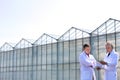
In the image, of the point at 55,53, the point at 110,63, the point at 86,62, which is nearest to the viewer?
the point at 110,63

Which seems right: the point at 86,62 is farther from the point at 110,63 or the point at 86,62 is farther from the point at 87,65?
the point at 110,63

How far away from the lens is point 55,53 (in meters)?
29.5

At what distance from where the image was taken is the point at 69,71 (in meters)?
27.2

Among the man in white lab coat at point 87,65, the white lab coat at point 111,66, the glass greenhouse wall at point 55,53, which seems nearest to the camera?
the white lab coat at point 111,66

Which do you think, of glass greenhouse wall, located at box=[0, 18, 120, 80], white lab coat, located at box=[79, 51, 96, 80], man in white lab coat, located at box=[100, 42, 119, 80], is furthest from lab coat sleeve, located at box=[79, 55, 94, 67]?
glass greenhouse wall, located at box=[0, 18, 120, 80]

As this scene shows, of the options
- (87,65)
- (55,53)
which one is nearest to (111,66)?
(87,65)

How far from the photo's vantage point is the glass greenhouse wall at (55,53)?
77.9 feet

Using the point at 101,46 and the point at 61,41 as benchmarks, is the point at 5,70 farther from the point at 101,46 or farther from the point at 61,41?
the point at 101,46

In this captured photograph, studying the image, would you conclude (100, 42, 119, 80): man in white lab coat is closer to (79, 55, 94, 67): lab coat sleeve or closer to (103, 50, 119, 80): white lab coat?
(103, 50, 119, 80): white lab coat

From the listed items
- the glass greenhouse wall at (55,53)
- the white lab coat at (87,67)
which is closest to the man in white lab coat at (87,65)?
the white lab coat at (87,67)

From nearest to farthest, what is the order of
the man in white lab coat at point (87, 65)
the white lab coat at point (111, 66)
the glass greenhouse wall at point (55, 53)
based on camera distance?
the white lab coat at point (111, 66) < the man in white lab coat at point (87, 65) < the glass greenhouse wall at point (55, 53)

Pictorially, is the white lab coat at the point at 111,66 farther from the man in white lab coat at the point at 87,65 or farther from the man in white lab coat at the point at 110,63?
the man in white lab coat at the point at 87,65

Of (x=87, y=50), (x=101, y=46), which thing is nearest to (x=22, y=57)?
(x=101, y=46)

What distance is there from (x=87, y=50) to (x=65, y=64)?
20.8 metres
